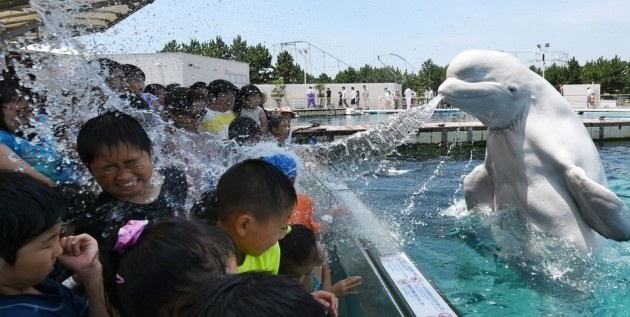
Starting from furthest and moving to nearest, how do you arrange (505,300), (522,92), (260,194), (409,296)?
1. (522,92)
2. (505,300)
3. (409,296)
4. (260,194)

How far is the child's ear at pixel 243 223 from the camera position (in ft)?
6.62

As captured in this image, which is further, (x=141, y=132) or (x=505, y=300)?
(x=505, y=300)

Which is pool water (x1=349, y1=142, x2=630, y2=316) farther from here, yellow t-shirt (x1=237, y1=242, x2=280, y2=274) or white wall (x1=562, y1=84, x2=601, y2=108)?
white wall (x1=562, y1=84, x2=601, y2=108)

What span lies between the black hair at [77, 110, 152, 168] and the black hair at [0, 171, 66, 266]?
2.21ft

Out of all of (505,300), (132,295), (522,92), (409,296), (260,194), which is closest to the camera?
(132,295)

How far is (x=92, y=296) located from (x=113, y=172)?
67cm

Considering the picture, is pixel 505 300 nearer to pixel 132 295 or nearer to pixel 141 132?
pixel 141 132

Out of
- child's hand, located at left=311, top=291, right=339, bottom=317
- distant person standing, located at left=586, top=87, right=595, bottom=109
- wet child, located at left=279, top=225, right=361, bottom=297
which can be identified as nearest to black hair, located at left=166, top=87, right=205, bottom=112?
wet child, located at left=279, top=225, right=361, bottom=297

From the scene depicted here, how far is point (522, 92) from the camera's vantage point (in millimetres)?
4207

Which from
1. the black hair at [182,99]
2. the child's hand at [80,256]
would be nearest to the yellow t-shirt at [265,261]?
the child's hand at [80,256]

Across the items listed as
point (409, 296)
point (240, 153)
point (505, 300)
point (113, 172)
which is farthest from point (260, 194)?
point (505, 300)

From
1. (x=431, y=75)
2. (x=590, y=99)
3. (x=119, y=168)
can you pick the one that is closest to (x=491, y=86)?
(x=119, y=168)

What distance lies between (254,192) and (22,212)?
0.83 m

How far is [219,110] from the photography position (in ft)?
17.3
